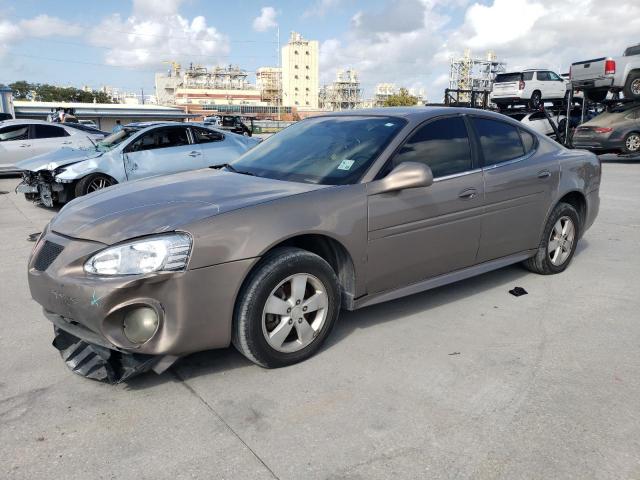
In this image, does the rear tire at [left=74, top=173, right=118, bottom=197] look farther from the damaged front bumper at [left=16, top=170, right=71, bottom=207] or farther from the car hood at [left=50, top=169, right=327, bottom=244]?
the car hood at [left=50, top=169, right=327, bottom=244]

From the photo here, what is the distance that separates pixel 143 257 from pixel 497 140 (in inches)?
120

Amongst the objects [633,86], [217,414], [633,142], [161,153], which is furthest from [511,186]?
[633,86]

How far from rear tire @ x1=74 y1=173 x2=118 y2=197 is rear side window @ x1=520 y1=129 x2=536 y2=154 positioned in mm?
6621

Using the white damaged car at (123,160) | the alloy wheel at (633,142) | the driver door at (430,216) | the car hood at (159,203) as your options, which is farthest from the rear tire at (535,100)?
the car hood at (159,203)

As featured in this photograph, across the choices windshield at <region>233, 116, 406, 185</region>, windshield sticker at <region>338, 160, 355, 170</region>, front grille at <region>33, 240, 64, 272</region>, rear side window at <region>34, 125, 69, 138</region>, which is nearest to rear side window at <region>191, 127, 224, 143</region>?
windshield at <region>233, 116, 406, 185</region>

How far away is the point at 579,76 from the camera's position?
17.6 meters

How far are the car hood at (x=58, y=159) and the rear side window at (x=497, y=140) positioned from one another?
6824 mm

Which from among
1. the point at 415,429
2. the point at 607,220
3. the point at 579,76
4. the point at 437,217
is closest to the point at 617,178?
the point at 607,220

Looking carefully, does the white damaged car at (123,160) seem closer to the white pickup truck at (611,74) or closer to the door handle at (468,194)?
the door handle at (468,194)

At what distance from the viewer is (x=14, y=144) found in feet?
44.0

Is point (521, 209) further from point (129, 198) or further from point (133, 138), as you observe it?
point (133, 138)

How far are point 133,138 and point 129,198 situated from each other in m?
6.20

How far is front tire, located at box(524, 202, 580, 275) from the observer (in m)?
4.81

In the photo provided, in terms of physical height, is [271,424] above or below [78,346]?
below
